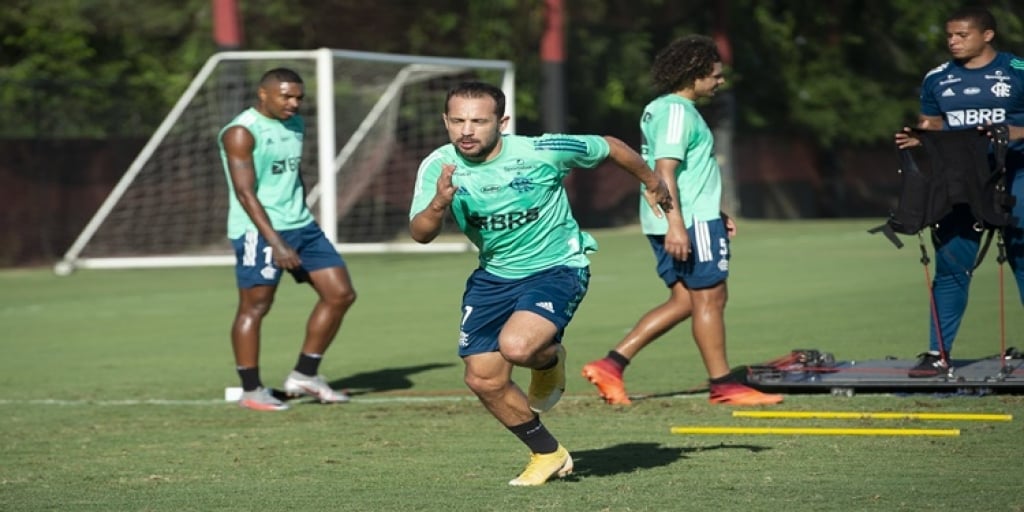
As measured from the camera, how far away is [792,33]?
39.2 metres

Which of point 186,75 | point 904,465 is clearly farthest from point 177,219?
point 904,465

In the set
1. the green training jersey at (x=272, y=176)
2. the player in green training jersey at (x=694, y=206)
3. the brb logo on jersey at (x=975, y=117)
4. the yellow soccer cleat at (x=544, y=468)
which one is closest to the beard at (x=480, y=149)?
the yellow soccer cleat at (x=544, y=468)

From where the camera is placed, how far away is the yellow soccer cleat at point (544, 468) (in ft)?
22.7

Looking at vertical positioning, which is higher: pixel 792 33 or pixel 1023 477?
pixel 792 33

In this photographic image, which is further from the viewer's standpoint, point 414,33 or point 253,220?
point 414,33

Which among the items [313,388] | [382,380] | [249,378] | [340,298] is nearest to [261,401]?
[249,378]

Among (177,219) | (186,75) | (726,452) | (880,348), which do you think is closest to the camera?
(726,452)

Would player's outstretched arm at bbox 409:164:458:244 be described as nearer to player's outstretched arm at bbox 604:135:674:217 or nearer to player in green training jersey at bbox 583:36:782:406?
player's outstretched arm at bbox 604:135:674:217

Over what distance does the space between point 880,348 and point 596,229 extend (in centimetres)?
2129

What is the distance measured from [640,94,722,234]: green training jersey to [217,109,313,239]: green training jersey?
2.31 m

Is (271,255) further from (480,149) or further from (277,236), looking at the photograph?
(480,149)

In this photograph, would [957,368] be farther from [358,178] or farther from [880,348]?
[358,178]

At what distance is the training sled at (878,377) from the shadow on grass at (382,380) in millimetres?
2522

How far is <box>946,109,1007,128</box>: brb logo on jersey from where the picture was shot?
9.36m
